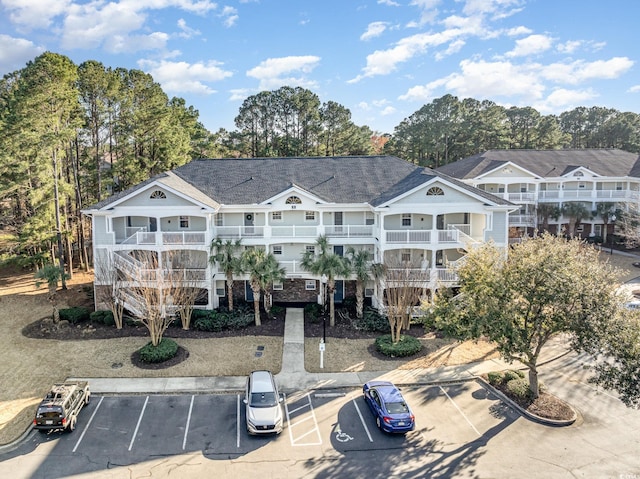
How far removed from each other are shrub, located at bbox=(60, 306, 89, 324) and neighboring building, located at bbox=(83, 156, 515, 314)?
235 centimetres

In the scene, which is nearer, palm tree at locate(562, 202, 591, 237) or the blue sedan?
the blue sedan

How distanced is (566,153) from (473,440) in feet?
145

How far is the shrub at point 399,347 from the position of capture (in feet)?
76.2

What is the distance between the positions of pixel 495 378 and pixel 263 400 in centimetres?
1102

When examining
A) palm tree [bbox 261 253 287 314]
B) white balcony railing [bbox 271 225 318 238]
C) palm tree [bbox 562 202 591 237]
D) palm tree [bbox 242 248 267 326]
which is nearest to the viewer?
palm tree [bbox 242 248 267 326]

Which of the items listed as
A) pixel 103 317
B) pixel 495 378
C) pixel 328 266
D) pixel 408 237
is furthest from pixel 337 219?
pixel 103 317

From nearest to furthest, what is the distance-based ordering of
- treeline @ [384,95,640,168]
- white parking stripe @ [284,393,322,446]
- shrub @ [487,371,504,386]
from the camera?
1. white parking stripe @ [284,393,322,446]
2. shrub @ [487,371,504,386]
3. treeline @ [384,95,640,168]

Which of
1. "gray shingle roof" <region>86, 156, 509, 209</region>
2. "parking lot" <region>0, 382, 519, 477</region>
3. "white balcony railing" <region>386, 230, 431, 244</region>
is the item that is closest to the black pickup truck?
"parking lot" <region>0, 382, 519, 477</region>

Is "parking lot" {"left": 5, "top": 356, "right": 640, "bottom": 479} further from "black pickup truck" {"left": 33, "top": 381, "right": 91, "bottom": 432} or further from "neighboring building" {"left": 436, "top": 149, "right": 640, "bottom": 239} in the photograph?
"neighboring building" {"left": 436, "top": 149, "right": 640, "bottom": 239}

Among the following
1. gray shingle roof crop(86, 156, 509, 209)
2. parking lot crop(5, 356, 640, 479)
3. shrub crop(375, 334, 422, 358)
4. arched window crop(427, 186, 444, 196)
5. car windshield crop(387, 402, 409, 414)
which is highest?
gray shingle roof crop(86, 156, 509, 209)

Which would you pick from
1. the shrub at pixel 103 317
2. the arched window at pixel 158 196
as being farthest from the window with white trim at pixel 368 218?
the shrub at pixel 103 317

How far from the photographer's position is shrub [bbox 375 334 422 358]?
2322cm

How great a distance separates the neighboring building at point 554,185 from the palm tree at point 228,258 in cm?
2496

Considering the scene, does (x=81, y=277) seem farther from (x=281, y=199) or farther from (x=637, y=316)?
(x=637, y=316)
